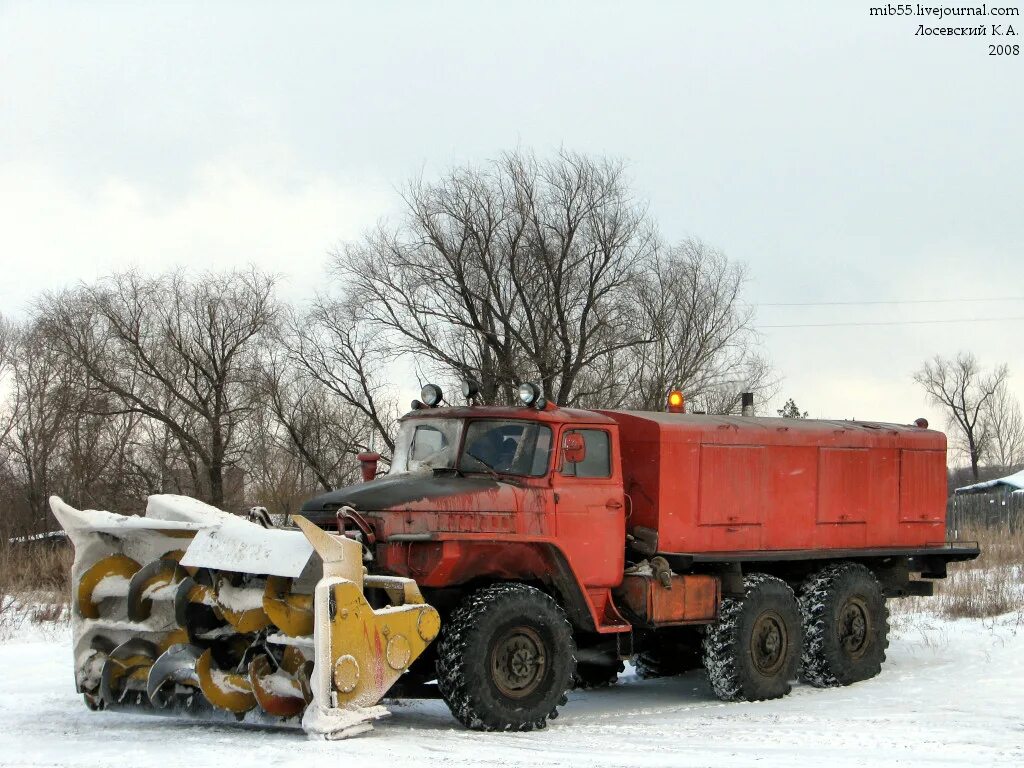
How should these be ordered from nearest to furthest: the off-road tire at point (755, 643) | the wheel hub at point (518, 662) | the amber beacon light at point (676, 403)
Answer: the wheel hub at point (518, 662), the off-road tire at point (755, 643), the amber beacon light at point (676, 403)

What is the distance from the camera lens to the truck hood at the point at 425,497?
990 cm

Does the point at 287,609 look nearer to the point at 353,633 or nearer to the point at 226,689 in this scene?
the point at 353,633

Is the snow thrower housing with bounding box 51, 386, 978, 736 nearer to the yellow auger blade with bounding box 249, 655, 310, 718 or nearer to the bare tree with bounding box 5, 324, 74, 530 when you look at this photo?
the yellow auger blade with bounding box 249, 655, 310, 718

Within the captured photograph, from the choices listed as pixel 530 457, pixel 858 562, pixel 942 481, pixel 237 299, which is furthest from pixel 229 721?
pixel 237 299

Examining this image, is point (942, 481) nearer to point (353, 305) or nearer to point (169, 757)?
point (169, 757)

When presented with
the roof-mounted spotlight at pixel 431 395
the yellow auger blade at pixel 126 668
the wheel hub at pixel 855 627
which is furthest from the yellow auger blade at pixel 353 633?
the wheel hub at pixel 855 627

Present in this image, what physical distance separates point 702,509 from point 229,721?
16.8 ft

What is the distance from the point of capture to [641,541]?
38.9 feet

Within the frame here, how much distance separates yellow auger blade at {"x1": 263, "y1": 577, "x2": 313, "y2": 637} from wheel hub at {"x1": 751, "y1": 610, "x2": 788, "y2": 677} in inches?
209

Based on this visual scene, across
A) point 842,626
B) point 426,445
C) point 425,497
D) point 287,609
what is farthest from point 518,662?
point 842,626

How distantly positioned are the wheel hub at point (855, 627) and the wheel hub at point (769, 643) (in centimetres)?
122

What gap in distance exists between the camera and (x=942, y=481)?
1509cm

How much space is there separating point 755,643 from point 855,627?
6.33ft

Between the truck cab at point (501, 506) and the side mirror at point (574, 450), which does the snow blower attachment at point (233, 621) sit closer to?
the truck cab at point (501, 506)
